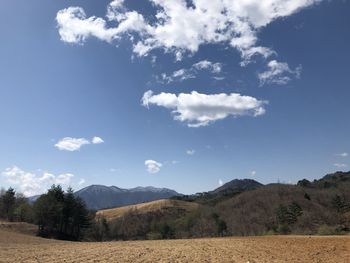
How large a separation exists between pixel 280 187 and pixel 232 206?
24606mm

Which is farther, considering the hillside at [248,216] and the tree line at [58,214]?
the hillside at [248,216]

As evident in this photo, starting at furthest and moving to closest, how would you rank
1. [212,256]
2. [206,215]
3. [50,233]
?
[206,215]
[50,233]
[212,256]

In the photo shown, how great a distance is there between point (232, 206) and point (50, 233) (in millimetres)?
86264

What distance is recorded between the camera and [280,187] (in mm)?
162625

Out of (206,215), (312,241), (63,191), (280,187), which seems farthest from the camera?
(280,187)

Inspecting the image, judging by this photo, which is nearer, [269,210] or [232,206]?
[269,210]

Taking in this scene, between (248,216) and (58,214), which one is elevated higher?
(248,216)

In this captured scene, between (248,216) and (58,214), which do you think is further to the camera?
(248,216)

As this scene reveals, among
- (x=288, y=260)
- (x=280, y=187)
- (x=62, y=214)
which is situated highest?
(x=280, y=187)

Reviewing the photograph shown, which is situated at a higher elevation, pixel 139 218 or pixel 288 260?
pixel 139 218

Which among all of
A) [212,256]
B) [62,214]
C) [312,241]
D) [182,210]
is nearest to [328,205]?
[182,210]

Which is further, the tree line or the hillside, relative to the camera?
the hillside

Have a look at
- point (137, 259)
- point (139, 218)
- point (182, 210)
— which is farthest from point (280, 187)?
point (137, 259)

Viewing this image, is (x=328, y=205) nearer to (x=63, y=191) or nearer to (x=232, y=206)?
(x=232, y=206)
